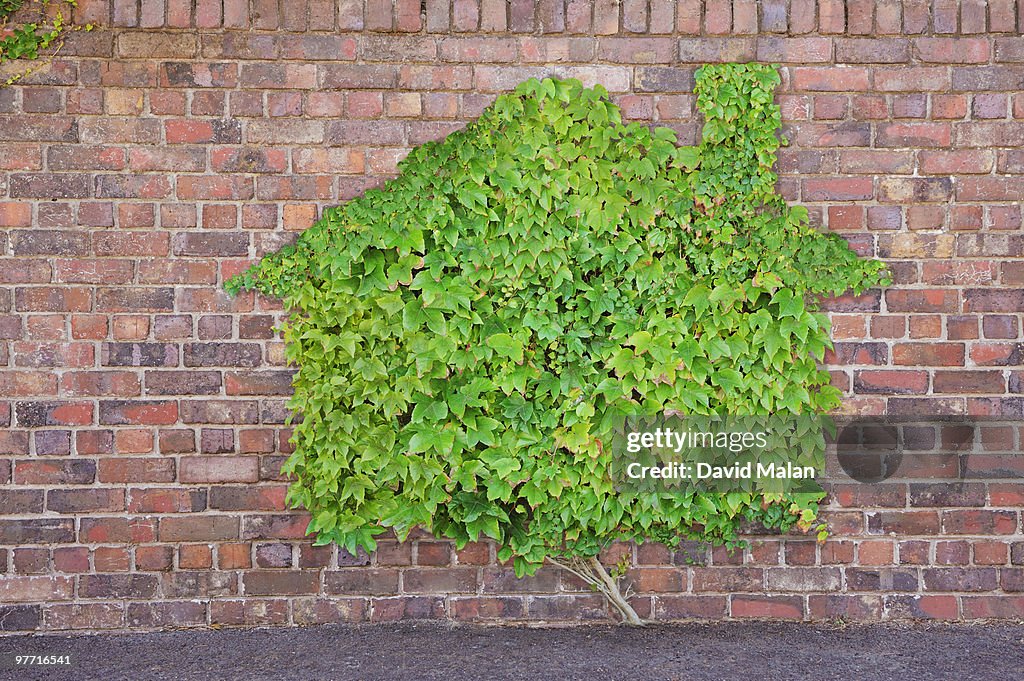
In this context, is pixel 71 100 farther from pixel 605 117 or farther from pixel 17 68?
pixel 605 117

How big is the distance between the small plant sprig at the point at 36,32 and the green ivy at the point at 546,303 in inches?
39.7

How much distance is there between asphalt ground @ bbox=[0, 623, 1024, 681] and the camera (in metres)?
2.37

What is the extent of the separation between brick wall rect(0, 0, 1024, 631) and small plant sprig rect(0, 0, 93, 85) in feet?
0.19

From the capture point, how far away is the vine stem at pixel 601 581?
2.65 m

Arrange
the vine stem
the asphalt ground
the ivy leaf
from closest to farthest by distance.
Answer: the asphalt ground, the ivy leaf, the vine stem

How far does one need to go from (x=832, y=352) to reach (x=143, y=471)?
2.46m

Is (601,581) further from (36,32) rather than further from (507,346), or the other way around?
(36,32)

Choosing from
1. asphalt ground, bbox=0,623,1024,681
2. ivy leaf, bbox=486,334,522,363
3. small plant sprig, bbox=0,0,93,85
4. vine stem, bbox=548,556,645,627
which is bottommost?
asphalt ground, bbox=0,623,1024,681

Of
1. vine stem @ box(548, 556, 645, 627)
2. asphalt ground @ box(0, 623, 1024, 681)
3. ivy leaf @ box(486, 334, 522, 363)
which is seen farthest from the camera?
vine stem @ box(548, 556, 645, 627)

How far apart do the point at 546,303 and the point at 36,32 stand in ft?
6.49

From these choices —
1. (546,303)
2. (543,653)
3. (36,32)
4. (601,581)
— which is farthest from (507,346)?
(36,32)

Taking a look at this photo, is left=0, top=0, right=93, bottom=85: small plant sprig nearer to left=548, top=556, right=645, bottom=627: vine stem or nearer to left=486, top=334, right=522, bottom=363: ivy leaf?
left=486, top=334, right=522, bottom=363: ivy leaf

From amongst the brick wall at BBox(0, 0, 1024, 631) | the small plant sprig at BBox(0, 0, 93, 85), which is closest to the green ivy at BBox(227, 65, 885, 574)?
the brick wall at BBox(0, 0, 1024, 631)

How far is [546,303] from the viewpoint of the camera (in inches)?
99.9
